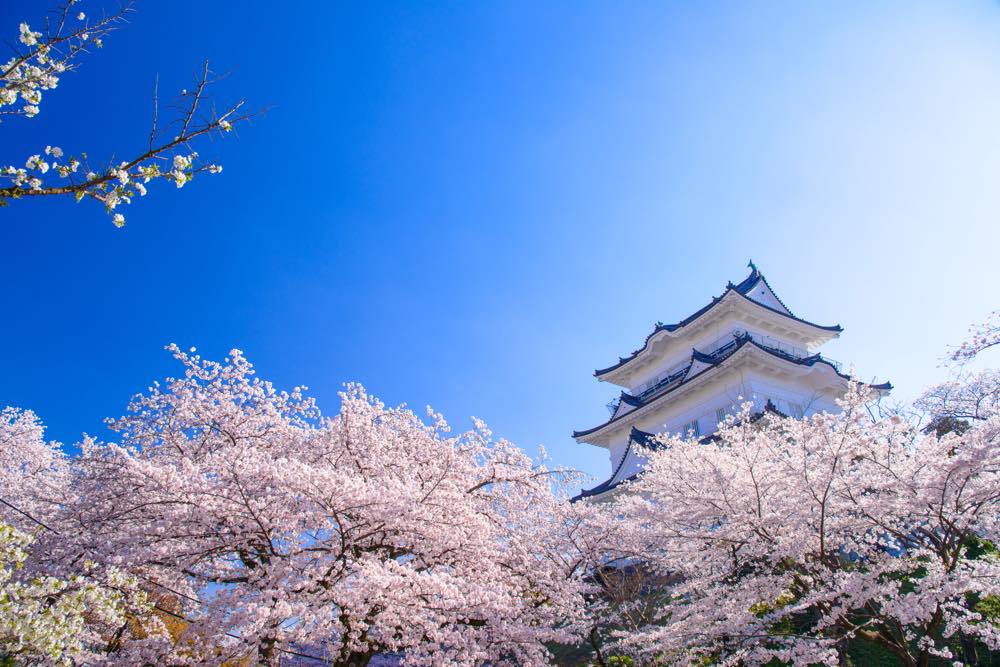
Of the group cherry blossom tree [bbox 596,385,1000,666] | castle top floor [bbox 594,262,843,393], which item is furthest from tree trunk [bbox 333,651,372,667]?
castle top floor [bbox 594,262,843,393]

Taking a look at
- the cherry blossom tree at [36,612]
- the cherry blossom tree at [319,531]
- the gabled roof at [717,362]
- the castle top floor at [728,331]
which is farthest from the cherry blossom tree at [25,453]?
the castle top floor at [728,331]

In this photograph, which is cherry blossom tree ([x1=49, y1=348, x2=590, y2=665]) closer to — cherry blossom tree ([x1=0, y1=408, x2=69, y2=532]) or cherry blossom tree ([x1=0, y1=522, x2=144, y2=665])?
cherry blossom tree ([x1=0, y1=522, x2=144, y2=665])

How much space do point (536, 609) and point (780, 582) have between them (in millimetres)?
4167

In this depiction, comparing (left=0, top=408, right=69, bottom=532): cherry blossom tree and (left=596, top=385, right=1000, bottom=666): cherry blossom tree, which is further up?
(left=0, top=408, right=69, bottom=532): cherry blossom tree

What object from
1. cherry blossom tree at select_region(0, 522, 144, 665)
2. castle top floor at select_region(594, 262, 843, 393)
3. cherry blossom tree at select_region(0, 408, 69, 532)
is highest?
castle top floor at select_region(594, 262, 843, 393)

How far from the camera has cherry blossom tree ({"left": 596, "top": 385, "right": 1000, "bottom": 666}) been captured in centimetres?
631

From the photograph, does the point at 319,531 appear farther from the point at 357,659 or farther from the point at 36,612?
the point at 36,612

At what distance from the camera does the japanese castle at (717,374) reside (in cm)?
2230

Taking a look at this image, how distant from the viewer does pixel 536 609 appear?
9508 millimetres

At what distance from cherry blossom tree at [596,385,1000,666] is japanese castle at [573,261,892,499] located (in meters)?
10.5

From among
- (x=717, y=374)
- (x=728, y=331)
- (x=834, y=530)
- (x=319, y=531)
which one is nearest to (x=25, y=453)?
(x=319, y=531)

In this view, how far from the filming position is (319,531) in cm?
771

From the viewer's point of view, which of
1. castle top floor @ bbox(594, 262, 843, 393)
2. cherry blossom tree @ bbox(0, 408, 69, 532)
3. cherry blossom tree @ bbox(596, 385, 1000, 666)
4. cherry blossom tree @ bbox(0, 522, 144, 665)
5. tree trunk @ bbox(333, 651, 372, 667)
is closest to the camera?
cherry blossom tree @ bbox(0, 522, 144, 665)

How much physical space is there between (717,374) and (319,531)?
1938 cm
